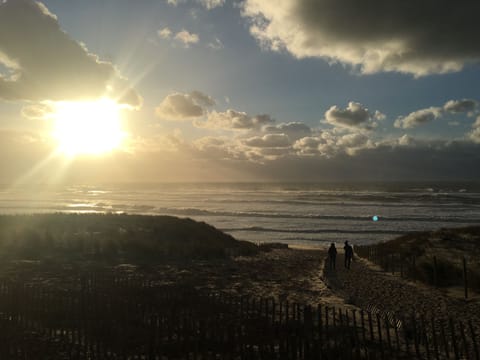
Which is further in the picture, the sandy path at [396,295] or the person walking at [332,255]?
the person walking at [332,255]

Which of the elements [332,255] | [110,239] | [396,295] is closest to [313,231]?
[332,255]

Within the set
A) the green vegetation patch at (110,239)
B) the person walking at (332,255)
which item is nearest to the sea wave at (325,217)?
the green vegetation patch at (110,239)

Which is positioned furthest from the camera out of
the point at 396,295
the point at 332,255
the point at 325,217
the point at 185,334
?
the point at 325,217

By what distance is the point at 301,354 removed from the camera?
26.6 feet

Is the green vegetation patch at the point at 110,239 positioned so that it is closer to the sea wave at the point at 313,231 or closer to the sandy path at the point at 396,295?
the sandy path at the point at 396,295

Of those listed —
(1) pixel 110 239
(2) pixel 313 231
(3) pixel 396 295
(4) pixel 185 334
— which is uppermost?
(1) pixel 110 239

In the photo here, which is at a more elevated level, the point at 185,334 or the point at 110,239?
the point at 110,239

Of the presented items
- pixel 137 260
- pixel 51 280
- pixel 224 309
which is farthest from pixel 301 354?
pixel 137 260

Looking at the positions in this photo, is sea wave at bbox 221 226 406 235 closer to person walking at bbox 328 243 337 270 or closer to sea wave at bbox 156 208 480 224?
sea wave at bbox 156 208 480 224

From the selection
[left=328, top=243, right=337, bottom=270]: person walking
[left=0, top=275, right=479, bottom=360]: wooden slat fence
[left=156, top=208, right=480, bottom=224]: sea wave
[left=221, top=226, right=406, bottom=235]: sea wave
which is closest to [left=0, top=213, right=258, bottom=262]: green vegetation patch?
[left=328, top=243, right=337, bottom=270]: person walking

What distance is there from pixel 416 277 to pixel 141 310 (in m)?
14.4

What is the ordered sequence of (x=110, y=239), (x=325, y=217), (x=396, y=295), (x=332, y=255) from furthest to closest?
(x=325, y=217)
(x=110, y=239)
(x=332, y=255)
(x=396, y=295)

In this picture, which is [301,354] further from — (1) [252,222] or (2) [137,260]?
(1) [252,222]

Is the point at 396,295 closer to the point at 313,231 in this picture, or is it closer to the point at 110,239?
the point at 110,239
